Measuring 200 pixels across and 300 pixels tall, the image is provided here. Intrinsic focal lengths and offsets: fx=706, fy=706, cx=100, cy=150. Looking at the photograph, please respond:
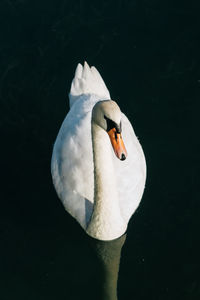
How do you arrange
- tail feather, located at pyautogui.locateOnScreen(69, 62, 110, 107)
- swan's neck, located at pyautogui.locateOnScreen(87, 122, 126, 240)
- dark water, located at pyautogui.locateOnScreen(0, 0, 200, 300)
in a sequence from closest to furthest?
swan's neck, located at pyautogui.locateOnScreen(87, 122, 126, 240) < dark water, located at pyautogui.locateOnScreen(0, 0, 200, 300) < tail feather, located at pyautogui.locateOnScreen(69, 62, 110, 107)

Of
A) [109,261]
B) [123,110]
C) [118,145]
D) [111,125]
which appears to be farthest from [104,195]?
[123,110]

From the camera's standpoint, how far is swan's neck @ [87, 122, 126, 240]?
28.2ft

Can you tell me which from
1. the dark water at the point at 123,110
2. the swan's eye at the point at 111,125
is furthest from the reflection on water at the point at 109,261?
the swan's eye at the point at 111,125

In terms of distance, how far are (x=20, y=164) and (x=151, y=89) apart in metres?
2.45

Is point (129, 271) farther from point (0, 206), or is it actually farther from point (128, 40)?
point (128, 40)

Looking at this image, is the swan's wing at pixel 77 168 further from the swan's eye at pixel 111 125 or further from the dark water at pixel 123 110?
the swan's eye at pixel 111 125

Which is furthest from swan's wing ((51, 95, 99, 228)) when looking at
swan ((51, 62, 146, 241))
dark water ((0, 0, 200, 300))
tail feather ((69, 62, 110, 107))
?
tail feather ((69, 62, 110, 107))

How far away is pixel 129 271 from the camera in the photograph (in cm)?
940

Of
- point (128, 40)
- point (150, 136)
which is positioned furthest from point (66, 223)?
point (128, 40)

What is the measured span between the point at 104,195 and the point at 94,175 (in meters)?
0.31

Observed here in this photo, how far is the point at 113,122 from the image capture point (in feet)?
26.4

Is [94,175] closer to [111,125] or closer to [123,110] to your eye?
[111,125]

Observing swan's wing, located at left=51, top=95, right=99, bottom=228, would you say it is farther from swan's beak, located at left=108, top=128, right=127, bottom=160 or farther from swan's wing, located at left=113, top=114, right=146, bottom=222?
swan's beak, located at left=108, top=128, right=127, bottom=160

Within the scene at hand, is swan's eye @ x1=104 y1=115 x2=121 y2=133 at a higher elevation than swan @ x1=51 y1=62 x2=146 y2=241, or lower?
higher
